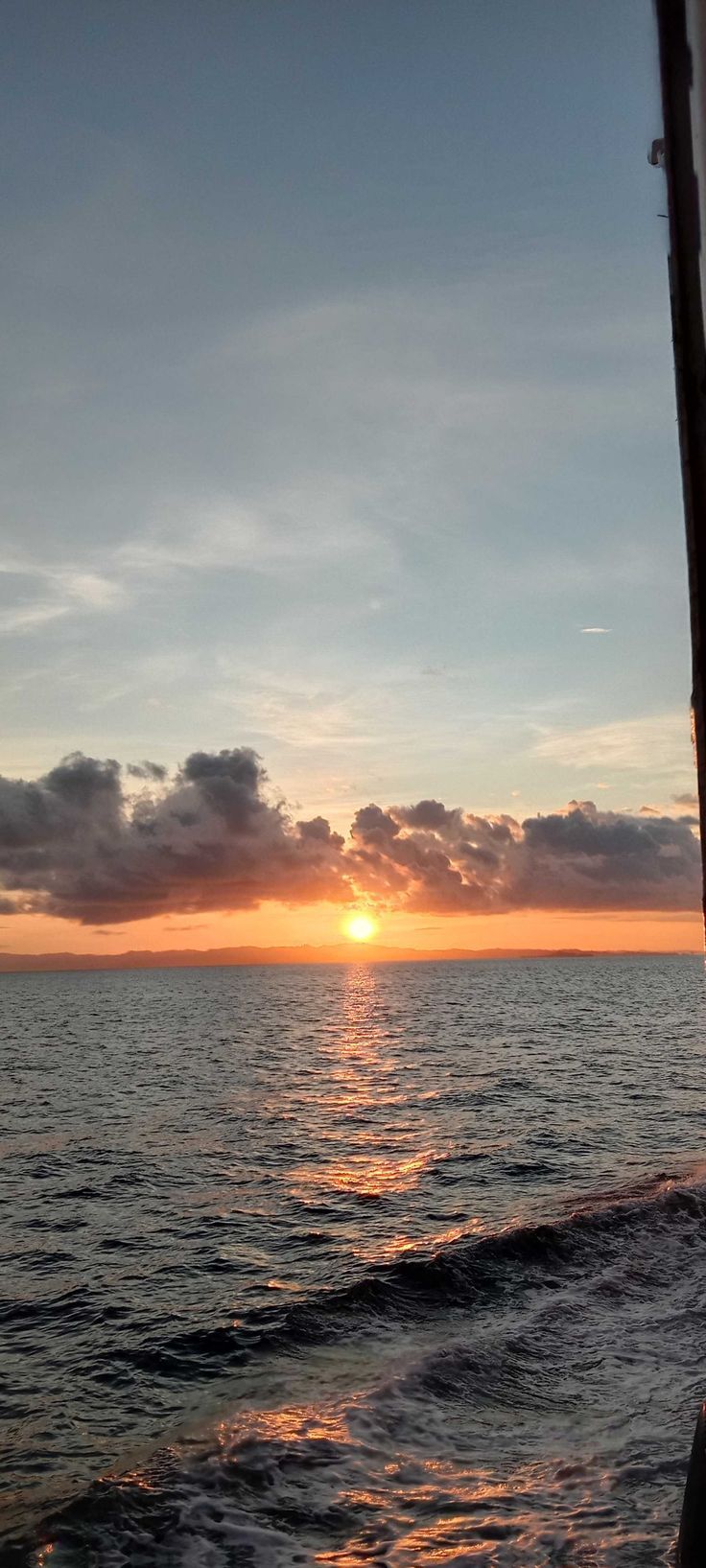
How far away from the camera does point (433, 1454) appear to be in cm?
1062

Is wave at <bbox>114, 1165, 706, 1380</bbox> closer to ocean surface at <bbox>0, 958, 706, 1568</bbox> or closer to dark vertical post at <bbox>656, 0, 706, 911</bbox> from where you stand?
ocean surface at <bbox>0, 958, 706, 1568</bbox>

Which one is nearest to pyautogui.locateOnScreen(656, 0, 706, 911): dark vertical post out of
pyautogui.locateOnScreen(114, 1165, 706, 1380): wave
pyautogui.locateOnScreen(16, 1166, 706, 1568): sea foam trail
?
pyautogui.locateOnScreen(16, 1166, 706, 1568): sea foam trail

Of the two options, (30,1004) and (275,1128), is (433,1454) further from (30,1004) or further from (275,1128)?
(30,1004)

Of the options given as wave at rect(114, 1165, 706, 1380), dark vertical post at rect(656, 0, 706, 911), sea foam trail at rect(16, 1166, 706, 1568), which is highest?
dark vertical post at rect(656, 0, 706, 911)

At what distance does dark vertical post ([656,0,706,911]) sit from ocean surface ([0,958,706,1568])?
831 centimetres

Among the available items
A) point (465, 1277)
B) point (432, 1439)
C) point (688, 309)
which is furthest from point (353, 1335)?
point (688, 309)

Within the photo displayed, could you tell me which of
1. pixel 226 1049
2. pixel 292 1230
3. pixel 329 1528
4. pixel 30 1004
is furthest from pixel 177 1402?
pixel 30 1004

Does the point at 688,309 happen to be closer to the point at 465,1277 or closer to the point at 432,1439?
the point at 432,1439

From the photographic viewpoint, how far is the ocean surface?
30.3ft

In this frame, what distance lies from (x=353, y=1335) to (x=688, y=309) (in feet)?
50.0

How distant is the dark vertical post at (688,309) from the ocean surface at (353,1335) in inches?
327

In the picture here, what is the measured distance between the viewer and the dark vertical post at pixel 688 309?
117 inches

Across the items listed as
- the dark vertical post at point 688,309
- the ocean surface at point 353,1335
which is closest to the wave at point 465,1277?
the ocean surface at point 353,1335

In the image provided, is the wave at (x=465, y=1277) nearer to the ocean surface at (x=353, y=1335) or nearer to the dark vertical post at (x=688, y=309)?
the ocean surface at (x=353, y=1335)
